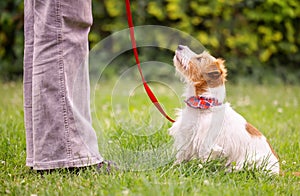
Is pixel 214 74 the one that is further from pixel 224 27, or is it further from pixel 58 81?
pixel 224 27

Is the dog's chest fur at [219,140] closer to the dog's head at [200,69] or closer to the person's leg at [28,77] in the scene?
the dog's head at [200,69]

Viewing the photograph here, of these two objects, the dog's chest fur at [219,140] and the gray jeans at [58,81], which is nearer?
the gray jeans at [58,81]

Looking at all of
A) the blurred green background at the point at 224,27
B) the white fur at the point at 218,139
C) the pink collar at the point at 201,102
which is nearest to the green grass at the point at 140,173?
the white fur at the point at 218,139

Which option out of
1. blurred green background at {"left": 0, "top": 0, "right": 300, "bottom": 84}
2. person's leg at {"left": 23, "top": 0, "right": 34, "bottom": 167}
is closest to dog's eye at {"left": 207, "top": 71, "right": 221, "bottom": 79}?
person's leg at {"left": 23, "top": 0, "right": 34, "bottom": 167}

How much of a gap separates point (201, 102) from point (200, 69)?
20 cm

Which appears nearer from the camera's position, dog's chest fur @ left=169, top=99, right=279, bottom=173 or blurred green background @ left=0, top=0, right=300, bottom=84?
dog's chest fur @ left=169, top=99, right=279, bottom=173

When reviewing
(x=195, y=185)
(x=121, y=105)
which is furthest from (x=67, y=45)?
(x=121, y=105)

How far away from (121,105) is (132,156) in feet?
6.07

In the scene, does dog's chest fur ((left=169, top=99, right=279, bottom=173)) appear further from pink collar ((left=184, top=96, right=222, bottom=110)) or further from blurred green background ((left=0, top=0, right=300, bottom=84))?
blurred green background ((left=0, top=0, right=300, bottom=84))

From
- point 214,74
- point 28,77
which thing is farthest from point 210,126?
point 28,77

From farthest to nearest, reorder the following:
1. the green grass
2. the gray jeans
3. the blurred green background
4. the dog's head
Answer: the blurred green background
the dog's head
the gray jeans
the green grass

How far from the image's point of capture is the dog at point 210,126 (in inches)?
106

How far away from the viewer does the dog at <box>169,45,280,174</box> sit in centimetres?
271

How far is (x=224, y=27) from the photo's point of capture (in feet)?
24.2
